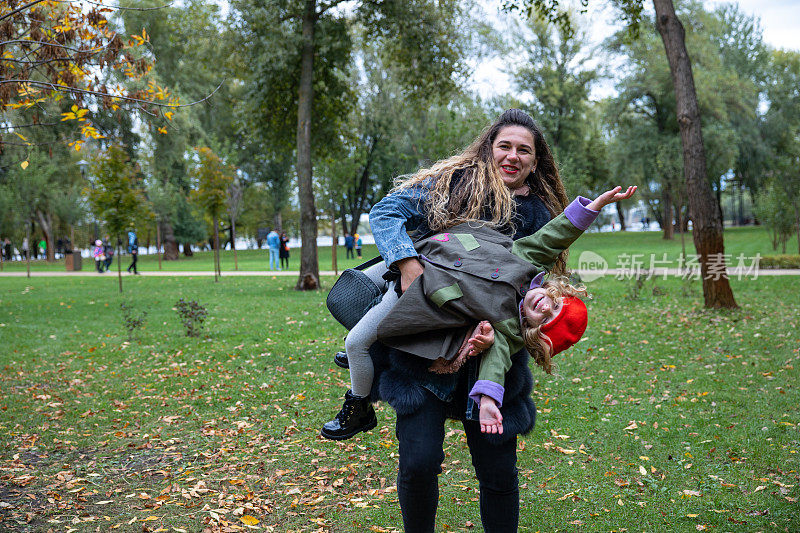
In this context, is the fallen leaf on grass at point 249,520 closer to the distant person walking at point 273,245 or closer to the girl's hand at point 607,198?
the girl's hand at point 607,198

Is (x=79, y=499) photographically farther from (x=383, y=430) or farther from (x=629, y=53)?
(x=629, y=53)

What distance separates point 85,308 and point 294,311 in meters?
5.45

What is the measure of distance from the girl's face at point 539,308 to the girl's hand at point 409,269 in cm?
43

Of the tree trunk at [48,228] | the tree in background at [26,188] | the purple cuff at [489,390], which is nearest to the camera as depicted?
the purple cuff at [489,390]

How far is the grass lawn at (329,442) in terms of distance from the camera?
414 cm

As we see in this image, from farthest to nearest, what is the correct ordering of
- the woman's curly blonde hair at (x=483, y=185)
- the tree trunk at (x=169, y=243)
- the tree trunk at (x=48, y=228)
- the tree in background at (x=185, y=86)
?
the tree trunk at (x=48, y=228), the tree trunk at (x=169, y=243), the tree in background at (x=185, y=86), the woman's curly blonde hair at (x=483, y=185)

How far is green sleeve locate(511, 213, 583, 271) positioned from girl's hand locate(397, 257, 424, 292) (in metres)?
0.40

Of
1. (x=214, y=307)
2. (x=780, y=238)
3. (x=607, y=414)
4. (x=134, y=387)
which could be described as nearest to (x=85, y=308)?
(x=214, y=307)

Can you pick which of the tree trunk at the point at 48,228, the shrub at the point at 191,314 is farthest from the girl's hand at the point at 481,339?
the tree trunk at the point at 48,228

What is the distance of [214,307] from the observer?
14.4 m

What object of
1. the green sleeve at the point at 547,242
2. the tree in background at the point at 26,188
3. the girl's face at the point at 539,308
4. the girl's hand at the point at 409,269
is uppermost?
the tree in background at the point at 26,188

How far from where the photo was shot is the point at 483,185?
266cm

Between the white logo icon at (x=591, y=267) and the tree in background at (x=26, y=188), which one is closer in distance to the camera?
the white logo icon at (x=591, y=267)

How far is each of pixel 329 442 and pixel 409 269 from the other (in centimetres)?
369
